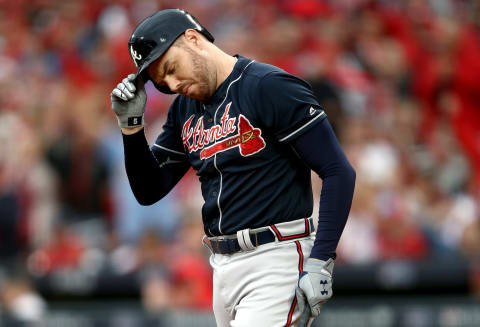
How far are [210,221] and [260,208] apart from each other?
0.79 feet

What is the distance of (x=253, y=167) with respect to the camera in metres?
2.99

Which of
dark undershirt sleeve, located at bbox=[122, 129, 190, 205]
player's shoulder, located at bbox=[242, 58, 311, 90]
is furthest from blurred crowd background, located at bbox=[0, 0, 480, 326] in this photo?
player's shoulder, located at bbox=[242, 58, 311, 90]

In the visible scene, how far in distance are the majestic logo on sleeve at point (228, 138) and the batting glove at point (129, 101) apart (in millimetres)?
221

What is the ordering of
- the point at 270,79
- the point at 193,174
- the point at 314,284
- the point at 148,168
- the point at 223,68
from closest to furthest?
the point at 314,284 < the point at 270,79 < the point at 223,68 < the point at 148,168 < the point at 193,174

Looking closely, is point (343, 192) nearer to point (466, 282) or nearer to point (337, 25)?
point (466, 282)

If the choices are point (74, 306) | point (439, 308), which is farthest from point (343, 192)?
point (74, 306)

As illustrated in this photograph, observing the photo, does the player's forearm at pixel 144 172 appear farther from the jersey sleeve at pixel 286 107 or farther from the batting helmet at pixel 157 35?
the jersey sleeve at pixel 286 107

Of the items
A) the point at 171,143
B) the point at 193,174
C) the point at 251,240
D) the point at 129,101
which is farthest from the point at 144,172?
the point at 193,174

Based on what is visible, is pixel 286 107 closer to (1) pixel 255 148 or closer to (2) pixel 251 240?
(1) pixel 255 148

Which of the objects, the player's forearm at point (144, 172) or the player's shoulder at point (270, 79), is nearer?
the player's shoulder at point (270, 79)

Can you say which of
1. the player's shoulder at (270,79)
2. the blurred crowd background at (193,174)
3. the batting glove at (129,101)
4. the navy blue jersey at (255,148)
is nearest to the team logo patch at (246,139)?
the navy blue jersey at (255,148)

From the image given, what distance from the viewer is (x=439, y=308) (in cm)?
584

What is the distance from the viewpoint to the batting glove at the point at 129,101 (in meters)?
3.12

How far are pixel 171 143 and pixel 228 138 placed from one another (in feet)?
1.53
